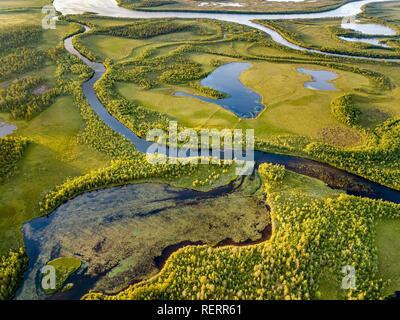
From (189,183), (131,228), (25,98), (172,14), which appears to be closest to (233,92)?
(189,183)

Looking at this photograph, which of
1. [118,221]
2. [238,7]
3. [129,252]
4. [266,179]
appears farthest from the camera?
[238,7]

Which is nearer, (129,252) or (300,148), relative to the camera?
(129,252)

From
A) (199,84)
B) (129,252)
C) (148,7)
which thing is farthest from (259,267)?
(148,7)

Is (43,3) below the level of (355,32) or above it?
above

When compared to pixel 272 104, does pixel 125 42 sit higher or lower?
higher

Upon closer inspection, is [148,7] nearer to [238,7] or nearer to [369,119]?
[238,7]

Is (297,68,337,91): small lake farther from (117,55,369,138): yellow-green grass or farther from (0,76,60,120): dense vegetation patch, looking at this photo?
(0,76,60,120): dense vegetation patch

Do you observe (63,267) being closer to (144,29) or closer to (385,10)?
(144,29)

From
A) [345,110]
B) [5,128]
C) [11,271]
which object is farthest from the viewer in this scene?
[345,110]
